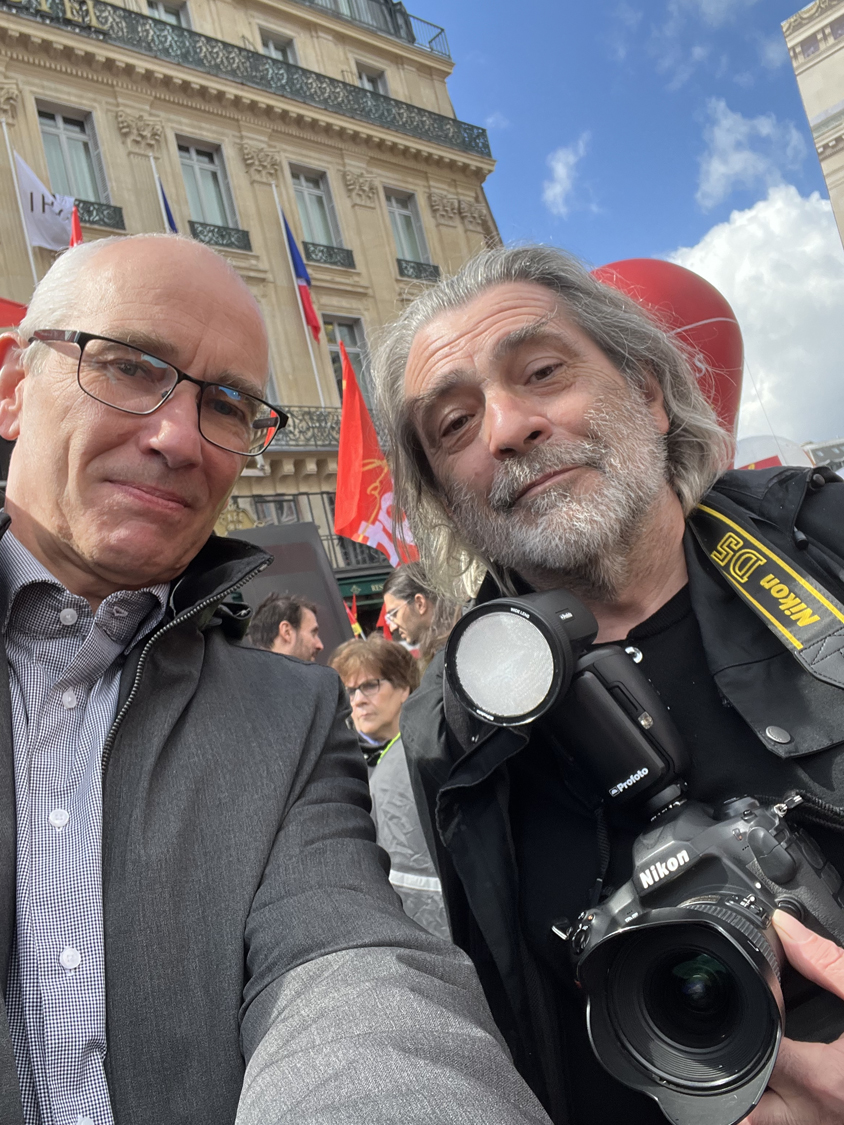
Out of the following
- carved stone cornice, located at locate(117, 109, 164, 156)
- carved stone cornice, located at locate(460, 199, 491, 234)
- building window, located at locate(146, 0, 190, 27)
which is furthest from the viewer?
carved stone cornice, located at locate(460, 199, 491, 234)

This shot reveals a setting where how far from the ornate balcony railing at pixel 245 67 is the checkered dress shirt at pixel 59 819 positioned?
49.9 feet

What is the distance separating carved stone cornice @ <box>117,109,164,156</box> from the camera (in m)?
13.8

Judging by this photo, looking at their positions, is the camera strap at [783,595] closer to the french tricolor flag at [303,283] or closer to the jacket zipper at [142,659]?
the jacket zipper at [142,659]

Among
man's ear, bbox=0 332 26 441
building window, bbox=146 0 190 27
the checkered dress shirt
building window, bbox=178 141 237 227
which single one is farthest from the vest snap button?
building window, bbox=146 0 190 27

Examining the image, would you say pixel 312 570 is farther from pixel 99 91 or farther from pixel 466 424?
pixel 99 91

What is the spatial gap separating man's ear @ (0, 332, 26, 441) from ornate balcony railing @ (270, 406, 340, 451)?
12.6 metres

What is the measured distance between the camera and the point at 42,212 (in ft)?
37.7

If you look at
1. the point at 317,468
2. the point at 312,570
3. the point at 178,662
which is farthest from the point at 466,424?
the point at 317,468

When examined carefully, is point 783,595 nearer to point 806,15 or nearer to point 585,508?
point 585,508

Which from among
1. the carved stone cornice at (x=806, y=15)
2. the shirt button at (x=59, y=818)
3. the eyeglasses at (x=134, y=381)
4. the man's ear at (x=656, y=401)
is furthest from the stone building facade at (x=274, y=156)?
the carved stone cornice at (x=806, y=15)

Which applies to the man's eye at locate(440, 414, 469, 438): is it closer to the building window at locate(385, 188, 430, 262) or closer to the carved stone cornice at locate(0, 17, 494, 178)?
the carved stone cornice at locate(0, 17, 494, 178)

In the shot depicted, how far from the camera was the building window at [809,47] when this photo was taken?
2505cm

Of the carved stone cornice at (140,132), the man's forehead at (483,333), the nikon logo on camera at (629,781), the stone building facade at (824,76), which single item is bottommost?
the nikon logo on camera at (629,781)

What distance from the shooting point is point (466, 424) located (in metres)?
1.90
